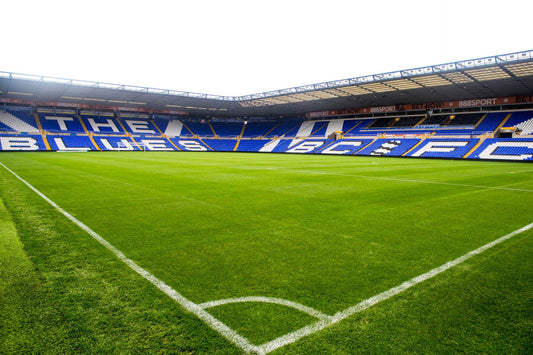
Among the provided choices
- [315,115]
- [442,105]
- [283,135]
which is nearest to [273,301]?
[442,105]

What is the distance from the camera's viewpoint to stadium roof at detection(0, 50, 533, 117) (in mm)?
29656

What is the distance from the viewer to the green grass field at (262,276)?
8.20 ft

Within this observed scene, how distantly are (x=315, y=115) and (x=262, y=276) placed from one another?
200 feet

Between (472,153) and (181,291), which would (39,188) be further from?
(472,153)

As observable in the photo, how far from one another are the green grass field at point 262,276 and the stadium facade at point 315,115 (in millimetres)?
28659

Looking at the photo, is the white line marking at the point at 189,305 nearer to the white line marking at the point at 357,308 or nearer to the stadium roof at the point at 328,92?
the white line marking at the point at 357,308

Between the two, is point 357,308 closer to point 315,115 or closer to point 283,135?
point 283,135

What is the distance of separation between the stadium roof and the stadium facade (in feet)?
0.40

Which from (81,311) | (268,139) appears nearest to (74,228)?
(81,311)

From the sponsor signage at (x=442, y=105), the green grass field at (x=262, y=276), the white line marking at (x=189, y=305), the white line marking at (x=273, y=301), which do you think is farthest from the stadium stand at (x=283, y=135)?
the white line marking at (x=189, y=305)

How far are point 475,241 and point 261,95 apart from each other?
45420mm

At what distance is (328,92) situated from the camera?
42844 millimetres

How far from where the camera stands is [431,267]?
157 inches

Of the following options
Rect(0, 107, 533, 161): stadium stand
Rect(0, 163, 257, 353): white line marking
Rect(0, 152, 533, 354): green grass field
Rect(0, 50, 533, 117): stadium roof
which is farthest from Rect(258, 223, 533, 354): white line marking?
Rect(0, 107, 533, 161): stadium stand
